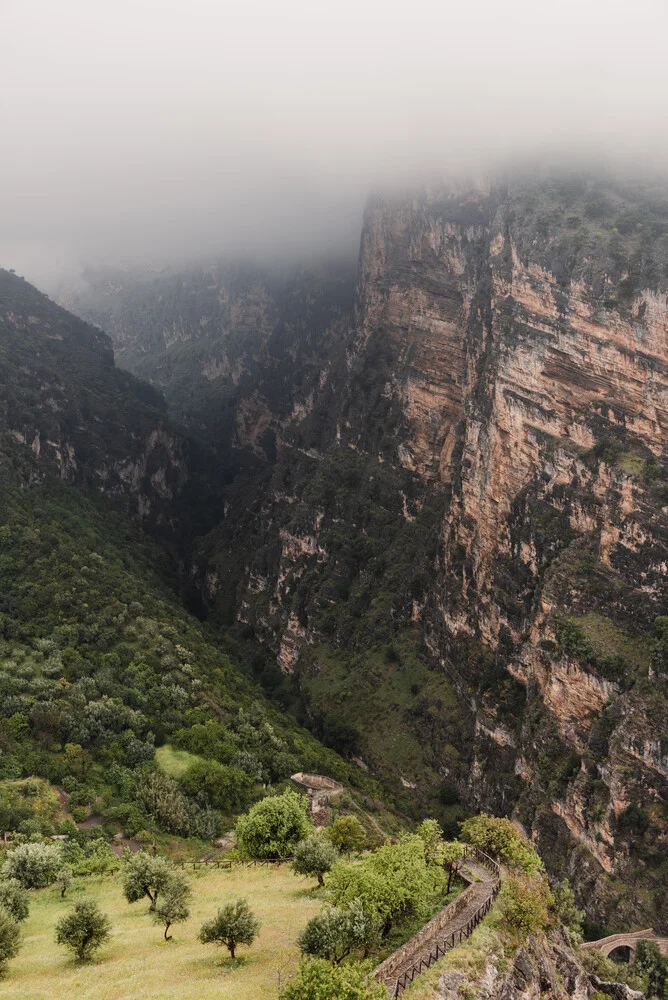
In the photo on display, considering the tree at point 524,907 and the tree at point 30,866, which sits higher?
the tree at point 524,907

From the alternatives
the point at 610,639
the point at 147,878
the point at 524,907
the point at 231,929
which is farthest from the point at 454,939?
the point at 610,639

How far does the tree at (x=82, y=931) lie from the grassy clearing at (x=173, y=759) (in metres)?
42.7

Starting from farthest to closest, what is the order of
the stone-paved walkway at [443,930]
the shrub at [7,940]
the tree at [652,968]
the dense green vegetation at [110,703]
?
the dense green vegetation at [110,703] → the tree at [652,968] → the shrub at [7,940] → the stone-paved walkway at [443,930]

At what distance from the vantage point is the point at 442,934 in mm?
33375

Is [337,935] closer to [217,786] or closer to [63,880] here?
[63,880]

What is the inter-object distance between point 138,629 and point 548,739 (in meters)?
66.2

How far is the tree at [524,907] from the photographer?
117 feet

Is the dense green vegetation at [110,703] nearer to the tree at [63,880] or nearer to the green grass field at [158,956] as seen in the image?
the tree at [63,880]

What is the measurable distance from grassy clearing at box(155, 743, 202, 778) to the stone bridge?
160ft

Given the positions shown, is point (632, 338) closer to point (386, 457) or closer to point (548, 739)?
point (548, 739)

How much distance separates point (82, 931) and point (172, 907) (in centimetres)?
498

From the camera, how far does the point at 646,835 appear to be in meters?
77.9

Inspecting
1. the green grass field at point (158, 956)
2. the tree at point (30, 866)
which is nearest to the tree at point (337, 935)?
the green grass field at point (158, 956)

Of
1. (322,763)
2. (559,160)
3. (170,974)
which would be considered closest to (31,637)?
(322,763)
